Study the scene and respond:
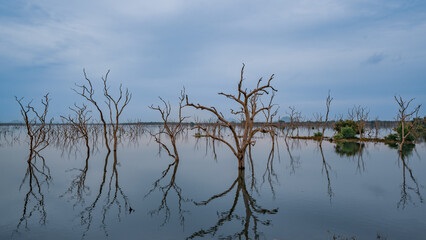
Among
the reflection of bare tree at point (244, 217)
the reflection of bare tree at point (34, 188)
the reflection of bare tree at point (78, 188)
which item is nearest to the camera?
the reflection of bare tree at point (244, 217)

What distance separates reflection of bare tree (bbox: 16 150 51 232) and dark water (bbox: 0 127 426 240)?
4cm

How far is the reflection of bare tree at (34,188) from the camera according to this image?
831 cm

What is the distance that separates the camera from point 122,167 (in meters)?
17.1

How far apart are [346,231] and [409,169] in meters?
11.7

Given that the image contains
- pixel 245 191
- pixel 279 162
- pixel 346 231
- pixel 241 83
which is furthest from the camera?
pixel 279 162

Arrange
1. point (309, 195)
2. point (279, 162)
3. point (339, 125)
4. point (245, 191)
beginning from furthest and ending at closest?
point (339, 125)
point (279, 162)
point (245, 191)
point (309, 195)

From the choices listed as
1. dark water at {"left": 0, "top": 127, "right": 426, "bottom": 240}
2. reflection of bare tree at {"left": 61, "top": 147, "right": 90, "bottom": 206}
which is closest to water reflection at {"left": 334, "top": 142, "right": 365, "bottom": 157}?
dark water at {"left": 0, "top": 127, "right": 426, "bottom": 240}

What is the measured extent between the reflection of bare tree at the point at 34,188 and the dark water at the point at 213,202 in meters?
0.04

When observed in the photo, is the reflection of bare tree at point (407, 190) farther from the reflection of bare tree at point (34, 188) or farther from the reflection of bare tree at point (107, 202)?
the reflection of bare tree at point (34, 188)

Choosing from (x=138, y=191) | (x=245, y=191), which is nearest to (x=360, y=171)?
(x=245, y=191)

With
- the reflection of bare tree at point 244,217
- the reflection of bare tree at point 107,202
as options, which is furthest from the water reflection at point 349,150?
the reflection of bare tree at point 107,202

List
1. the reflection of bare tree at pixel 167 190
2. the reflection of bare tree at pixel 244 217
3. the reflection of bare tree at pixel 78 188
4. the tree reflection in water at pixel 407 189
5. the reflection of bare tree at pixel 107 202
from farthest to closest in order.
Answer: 1. the reflection of bare tree at pixel 78 188
2. the tree reflection in water at pixel 407 189
3. the reflection of bare tree at pixel 167 190
4. the reflection of bare tree at pixel 107 202
5. the reflection of bare tree at pixel 244 217

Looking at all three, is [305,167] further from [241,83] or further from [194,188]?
[194,188]

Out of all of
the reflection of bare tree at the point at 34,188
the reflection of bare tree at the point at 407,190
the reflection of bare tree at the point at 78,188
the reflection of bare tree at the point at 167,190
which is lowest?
the reflection of bare tree at the point at 34,188
